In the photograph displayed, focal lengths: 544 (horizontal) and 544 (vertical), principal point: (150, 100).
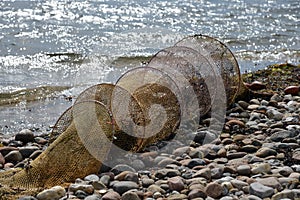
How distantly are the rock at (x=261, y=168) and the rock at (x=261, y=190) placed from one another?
467mm

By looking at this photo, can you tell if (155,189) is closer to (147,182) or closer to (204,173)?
(147,182)

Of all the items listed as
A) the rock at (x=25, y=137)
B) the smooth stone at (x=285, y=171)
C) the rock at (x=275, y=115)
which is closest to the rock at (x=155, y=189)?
the smooth stone at (x=285, y=171)

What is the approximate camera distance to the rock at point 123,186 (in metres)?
5.02

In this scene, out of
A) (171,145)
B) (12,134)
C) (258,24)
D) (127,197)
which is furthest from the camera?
(258,24)

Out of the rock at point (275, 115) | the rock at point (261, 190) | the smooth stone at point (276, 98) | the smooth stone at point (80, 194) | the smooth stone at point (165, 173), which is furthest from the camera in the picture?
the smooth stone at point (276, 98)

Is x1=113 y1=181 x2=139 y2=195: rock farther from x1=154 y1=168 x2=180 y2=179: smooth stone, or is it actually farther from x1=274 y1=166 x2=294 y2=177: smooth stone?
x1=274 y1=166 x2=294 y2=177: smooth stone

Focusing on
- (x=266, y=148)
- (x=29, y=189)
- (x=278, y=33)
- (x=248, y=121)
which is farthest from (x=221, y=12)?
(x=29, y=189)

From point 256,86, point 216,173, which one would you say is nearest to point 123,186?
point 216,173

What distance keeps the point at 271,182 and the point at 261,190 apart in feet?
0.69

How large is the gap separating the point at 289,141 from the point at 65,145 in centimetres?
255

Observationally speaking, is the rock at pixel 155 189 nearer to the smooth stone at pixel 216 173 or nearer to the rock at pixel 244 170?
the smooth stone at pixel 216 173

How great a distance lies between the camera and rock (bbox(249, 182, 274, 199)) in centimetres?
478

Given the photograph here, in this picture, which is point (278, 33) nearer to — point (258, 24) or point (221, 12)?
point (258, 24)

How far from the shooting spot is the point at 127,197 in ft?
15.8
